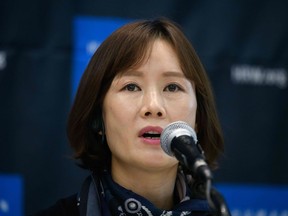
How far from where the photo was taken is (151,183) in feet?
6.14

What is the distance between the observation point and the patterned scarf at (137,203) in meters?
1.82

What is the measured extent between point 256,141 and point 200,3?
72 cm

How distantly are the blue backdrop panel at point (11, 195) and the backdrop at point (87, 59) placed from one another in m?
0.03

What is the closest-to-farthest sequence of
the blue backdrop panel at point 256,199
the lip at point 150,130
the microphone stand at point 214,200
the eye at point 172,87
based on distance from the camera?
1. the microphone stand at point 214,200
2. the lip at point 150,130
3. the eye at point 172,87
4. the blue backdrop panel at point 256,199

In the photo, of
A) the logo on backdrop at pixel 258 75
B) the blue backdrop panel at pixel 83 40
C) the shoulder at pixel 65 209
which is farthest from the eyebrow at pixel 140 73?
the logo on backdrop at pixel 258 75

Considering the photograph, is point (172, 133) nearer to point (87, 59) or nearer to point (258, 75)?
point (87, 59)

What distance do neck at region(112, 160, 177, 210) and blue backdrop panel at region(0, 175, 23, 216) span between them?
0.82 meters

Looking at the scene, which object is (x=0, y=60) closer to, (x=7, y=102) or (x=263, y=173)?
(x=7, y=102)

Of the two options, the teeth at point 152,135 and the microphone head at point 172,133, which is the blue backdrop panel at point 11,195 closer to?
the teeth at point 152,135

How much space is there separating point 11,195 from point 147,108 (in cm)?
111

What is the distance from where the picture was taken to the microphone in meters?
1.31

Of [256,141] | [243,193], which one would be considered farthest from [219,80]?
[243,193]

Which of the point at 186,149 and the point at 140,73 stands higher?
the point at 140,73

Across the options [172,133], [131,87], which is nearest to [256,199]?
[131,87]
